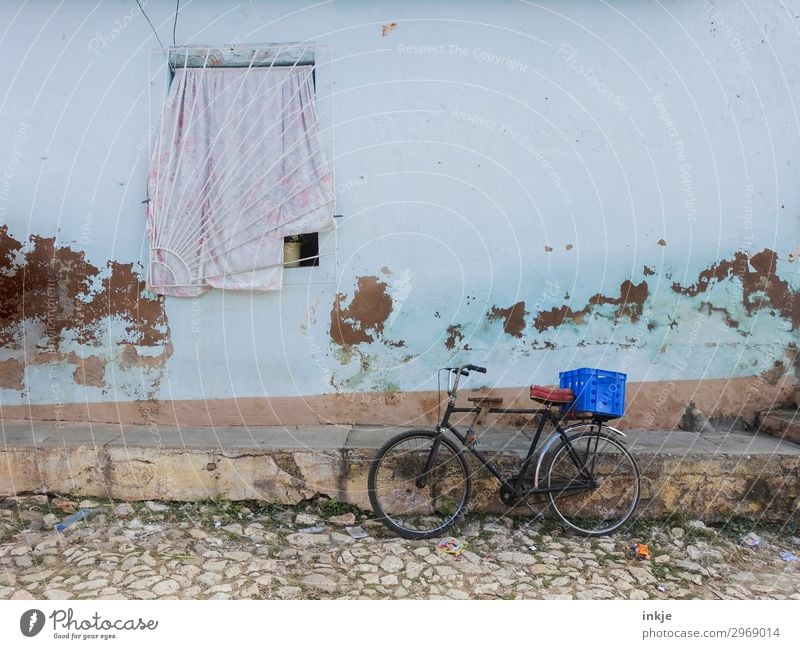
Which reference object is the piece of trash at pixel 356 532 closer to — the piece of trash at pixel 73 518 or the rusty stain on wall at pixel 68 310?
the piece of trash at pixel 73 518

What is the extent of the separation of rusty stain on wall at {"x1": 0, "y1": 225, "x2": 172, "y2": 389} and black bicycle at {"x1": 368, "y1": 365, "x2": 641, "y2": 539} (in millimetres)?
2218

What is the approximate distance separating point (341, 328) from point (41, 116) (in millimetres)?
2868

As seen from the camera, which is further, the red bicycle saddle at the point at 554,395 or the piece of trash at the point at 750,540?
the piece of trash at the point at 750,540

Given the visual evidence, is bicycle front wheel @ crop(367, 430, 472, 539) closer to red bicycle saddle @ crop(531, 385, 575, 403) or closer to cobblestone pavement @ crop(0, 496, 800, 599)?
cobblestone pavement @ crop(0, 496, 800, 599)

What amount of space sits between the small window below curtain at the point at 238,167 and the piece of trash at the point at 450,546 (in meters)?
2.36

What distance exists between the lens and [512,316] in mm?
5062

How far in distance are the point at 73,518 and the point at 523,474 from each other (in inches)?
114

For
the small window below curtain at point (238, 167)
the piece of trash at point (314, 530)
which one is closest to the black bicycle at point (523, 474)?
the piece of trash at point (314, 530)

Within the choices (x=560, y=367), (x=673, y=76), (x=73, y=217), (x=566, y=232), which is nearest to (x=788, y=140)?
(x=673, y=76)

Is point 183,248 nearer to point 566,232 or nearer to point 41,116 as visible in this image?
point 41,116

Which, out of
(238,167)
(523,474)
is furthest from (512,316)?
(238,167)

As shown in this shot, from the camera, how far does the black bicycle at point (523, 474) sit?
403 centimetres

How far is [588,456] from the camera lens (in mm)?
4184

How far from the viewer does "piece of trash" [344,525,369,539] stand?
404 cm
